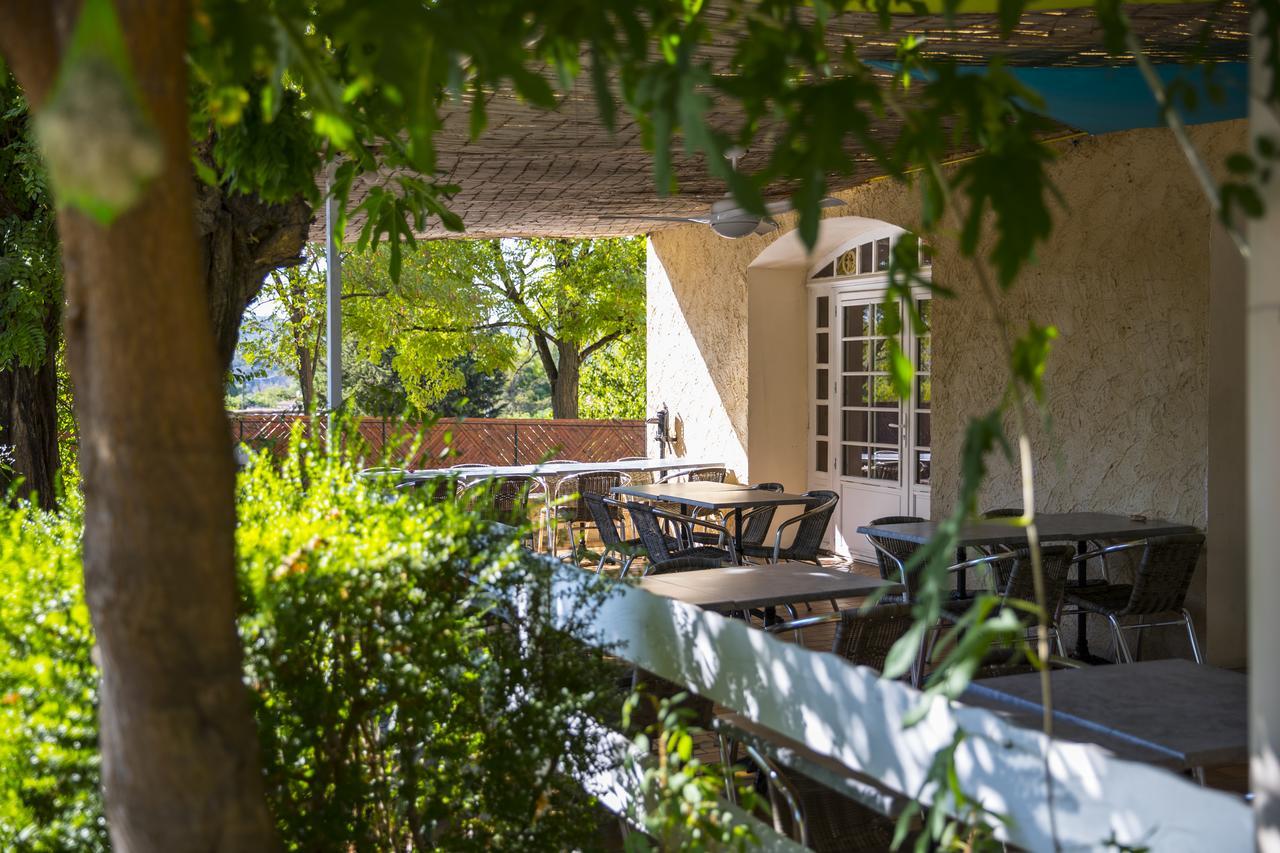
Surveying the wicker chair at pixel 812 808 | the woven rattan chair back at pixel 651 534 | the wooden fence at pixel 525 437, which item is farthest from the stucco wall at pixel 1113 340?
the wooden fence at pixel 525 437

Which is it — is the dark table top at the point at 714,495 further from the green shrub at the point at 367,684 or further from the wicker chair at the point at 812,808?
the green shrub at the point at 367,684

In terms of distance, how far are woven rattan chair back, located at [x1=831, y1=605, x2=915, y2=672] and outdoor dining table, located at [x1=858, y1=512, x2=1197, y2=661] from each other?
4.34 ft

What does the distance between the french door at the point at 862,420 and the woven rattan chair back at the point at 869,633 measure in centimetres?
510

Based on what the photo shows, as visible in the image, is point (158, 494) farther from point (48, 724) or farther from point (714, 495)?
point (714, 495)

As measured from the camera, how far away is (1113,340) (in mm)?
6898

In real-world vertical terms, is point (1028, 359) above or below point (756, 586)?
above

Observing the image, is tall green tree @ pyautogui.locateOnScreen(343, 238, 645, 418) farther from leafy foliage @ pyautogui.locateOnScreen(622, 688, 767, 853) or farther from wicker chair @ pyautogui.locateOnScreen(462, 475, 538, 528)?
leafy foliage @ pyautogui.locateOnScreen(622, 688, 767, 853)

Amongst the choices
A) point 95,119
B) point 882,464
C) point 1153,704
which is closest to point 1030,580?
point 1153,704

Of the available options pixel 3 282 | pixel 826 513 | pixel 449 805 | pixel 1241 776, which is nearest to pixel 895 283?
pixel 449 805

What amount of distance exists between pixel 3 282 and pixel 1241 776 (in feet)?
17.4

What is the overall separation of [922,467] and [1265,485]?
7.95 meters

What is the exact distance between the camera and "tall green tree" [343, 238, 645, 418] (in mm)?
20312

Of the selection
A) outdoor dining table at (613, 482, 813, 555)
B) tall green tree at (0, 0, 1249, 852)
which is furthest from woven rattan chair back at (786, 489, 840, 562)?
tall green tree at (0, 0, 1249, 852)

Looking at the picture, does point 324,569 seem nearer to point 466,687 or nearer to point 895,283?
point 466,687
